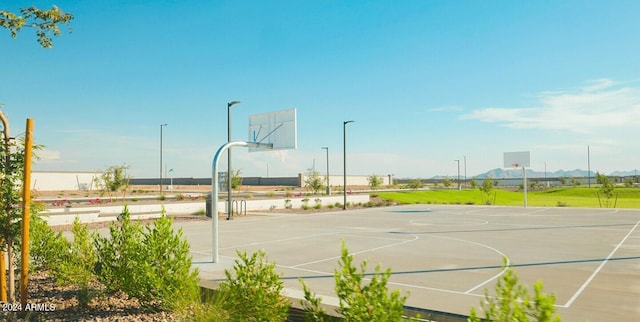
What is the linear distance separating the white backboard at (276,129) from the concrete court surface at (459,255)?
3565mm

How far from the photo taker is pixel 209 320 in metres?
5.20

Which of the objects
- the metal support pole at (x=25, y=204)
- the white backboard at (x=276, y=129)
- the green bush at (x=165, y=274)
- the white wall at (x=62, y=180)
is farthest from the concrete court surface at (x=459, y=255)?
the white wall at (x=62, y=180)

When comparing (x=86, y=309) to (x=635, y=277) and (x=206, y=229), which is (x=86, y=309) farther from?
(x=206, y=229)

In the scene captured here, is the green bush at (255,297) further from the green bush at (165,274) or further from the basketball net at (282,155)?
the basketball net at (282,155)

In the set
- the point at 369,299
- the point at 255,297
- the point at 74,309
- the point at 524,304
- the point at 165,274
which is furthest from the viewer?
the point at 74,309

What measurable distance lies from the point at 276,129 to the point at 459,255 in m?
7.08

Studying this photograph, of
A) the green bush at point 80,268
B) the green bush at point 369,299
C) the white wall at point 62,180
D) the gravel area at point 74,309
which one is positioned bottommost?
the gravel area at point 74,309

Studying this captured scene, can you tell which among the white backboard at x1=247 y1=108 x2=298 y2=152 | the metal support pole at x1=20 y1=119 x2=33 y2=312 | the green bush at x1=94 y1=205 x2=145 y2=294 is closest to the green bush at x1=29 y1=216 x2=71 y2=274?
the green bush at x1=94 y1=205 x2=145 y2=294

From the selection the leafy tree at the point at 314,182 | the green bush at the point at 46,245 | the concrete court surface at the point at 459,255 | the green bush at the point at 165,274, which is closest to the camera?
the green bush at the point at 165,274

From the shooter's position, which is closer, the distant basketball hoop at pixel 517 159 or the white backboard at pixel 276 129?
the white backboard at pixel 276 129

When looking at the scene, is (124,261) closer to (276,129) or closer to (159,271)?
(159,271)

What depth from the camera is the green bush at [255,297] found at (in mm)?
5023

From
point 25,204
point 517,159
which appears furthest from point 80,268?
Result: point 517,159

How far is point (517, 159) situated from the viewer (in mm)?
42375
